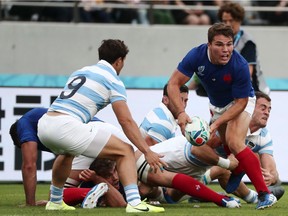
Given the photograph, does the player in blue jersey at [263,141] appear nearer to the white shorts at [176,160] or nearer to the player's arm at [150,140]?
the white shorts at [176,160]

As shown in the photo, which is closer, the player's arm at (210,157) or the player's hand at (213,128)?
the player's hand at (213,128)

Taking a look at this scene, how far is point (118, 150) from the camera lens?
373 inches

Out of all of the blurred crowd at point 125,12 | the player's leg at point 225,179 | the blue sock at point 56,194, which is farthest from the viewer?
the blurred crowd at point 125,12

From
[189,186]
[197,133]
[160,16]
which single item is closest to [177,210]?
[189,186]

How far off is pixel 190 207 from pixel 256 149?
5.40 feet

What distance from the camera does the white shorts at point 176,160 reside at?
1071 centimetres

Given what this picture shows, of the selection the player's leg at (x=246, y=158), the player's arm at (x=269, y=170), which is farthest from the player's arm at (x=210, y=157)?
the player's arm at (x=269, y=170)

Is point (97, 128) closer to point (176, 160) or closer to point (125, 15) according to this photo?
point (176, 160)

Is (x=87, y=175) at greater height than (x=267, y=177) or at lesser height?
greater

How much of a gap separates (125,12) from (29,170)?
28.4 ft

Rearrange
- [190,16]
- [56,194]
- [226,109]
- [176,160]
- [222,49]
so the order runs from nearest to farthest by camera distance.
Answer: [56,194] < [222,49] < [226,109] < [176,160] < [190,16]

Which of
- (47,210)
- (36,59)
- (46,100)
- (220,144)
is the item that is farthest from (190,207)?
(36,59)

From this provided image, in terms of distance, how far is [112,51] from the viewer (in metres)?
9.77

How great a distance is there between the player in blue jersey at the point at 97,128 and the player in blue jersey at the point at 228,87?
99 cm
